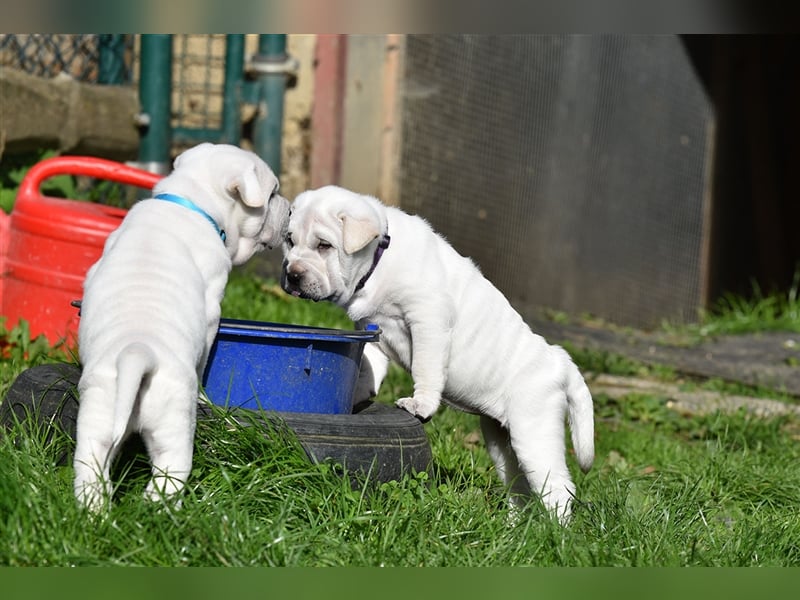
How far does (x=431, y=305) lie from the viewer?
4066 millimetres

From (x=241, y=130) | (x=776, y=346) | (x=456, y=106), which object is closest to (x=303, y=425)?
(x=241, y=130)

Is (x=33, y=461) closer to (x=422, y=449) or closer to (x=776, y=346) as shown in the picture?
(x=422, y=449)

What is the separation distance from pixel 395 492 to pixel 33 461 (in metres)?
1.05

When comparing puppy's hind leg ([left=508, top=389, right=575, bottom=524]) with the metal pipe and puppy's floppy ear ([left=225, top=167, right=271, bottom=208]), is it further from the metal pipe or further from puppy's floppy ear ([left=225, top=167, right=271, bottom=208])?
the metal pipe

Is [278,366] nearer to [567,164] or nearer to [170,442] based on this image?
[170,442]

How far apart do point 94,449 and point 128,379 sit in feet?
0.71

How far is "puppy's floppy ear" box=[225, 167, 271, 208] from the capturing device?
3.76 m

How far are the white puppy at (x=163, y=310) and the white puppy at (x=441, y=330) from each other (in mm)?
239

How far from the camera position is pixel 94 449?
3.05m

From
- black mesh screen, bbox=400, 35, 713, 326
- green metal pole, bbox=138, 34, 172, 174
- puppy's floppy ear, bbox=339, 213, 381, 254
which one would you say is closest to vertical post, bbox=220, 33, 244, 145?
green metal pole, bbox=138, 34, 172, 174

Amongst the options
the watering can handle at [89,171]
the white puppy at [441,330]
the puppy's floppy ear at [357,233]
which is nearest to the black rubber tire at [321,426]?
the white puppy at [441,330]

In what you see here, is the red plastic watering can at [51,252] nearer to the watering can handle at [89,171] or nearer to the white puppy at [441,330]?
the watering can handle at [89,171]

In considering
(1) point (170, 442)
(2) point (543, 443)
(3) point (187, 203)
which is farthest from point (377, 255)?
(1) point (170, 442)

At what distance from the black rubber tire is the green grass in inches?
2.2
